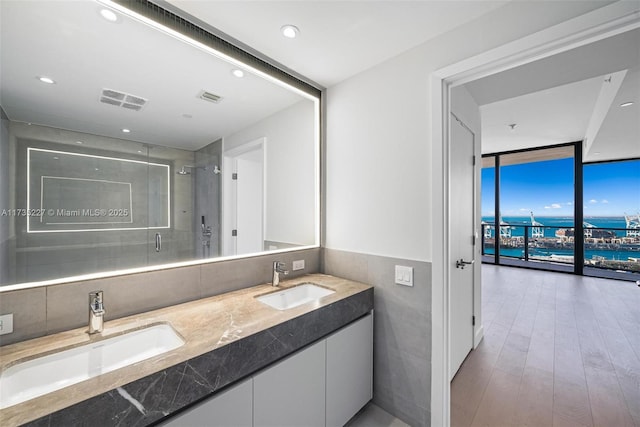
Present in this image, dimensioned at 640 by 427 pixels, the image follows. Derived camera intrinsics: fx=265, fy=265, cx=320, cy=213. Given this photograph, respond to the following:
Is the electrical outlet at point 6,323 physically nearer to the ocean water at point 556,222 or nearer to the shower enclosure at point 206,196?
the shower enclosure at point 206,196

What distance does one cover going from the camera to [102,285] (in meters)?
1.34

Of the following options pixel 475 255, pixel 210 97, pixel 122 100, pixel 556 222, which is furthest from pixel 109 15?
pixel 556 222

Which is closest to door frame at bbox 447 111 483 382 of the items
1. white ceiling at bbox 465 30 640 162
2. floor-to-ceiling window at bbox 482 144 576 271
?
white ceiling at bbox 465 30 640 162

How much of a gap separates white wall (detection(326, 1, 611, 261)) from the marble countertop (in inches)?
20.3

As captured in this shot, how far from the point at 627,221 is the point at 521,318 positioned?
4.81 m

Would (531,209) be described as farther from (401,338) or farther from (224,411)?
(224,411)

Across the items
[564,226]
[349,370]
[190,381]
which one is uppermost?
[564,226]

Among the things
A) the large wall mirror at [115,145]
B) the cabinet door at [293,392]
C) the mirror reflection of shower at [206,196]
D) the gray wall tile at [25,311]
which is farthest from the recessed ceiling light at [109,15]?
the cabinet door at [293,392]

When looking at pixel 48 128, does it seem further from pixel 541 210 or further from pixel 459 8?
pixel 541 210

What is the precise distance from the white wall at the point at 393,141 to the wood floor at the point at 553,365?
1329 millimetres

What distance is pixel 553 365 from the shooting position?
2.42 meters

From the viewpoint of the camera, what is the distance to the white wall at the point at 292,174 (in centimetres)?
239

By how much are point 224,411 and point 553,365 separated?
2899 mm

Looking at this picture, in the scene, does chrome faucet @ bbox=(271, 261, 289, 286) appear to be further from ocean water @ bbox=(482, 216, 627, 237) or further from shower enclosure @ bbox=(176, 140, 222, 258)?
ocean water @ bbox=(482, 216, 627, 237)
